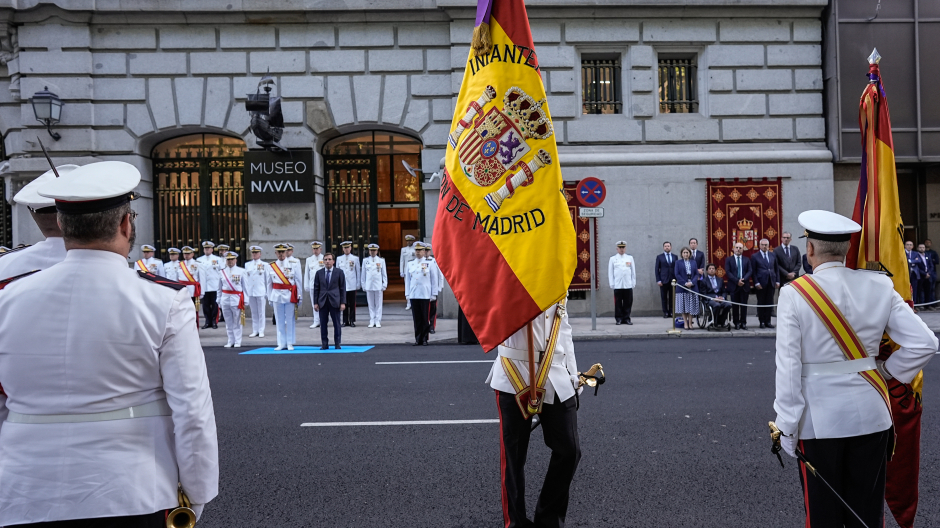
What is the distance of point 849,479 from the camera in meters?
3.14

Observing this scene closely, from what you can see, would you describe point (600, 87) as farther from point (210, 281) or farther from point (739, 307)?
point (210, 281)

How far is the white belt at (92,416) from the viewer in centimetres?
213

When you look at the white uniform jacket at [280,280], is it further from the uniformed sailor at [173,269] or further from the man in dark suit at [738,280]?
the man in dark suit at [738,280]

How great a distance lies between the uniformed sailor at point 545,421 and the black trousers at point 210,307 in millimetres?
14514

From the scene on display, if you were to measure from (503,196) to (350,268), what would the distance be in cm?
1376

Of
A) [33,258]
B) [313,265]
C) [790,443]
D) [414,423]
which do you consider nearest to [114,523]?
[33,258]

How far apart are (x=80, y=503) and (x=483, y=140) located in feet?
8.58

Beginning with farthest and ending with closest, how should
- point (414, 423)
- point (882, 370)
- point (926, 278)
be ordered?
point (926, 278) < point (414, 423) < point (882, 370)

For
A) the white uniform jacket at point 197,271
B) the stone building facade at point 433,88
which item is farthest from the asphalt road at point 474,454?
the stone building facade at point 433,88

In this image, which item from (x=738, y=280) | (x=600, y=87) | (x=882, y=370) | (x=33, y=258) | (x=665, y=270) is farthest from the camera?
(x=600, y=87)

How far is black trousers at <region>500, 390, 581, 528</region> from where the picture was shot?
152 inches

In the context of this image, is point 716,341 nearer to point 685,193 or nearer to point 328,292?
point 685,193

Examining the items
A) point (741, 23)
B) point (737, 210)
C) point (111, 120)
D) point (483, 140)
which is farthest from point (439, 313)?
point (483, 140)

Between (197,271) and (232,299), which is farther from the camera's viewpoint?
(197,271)
